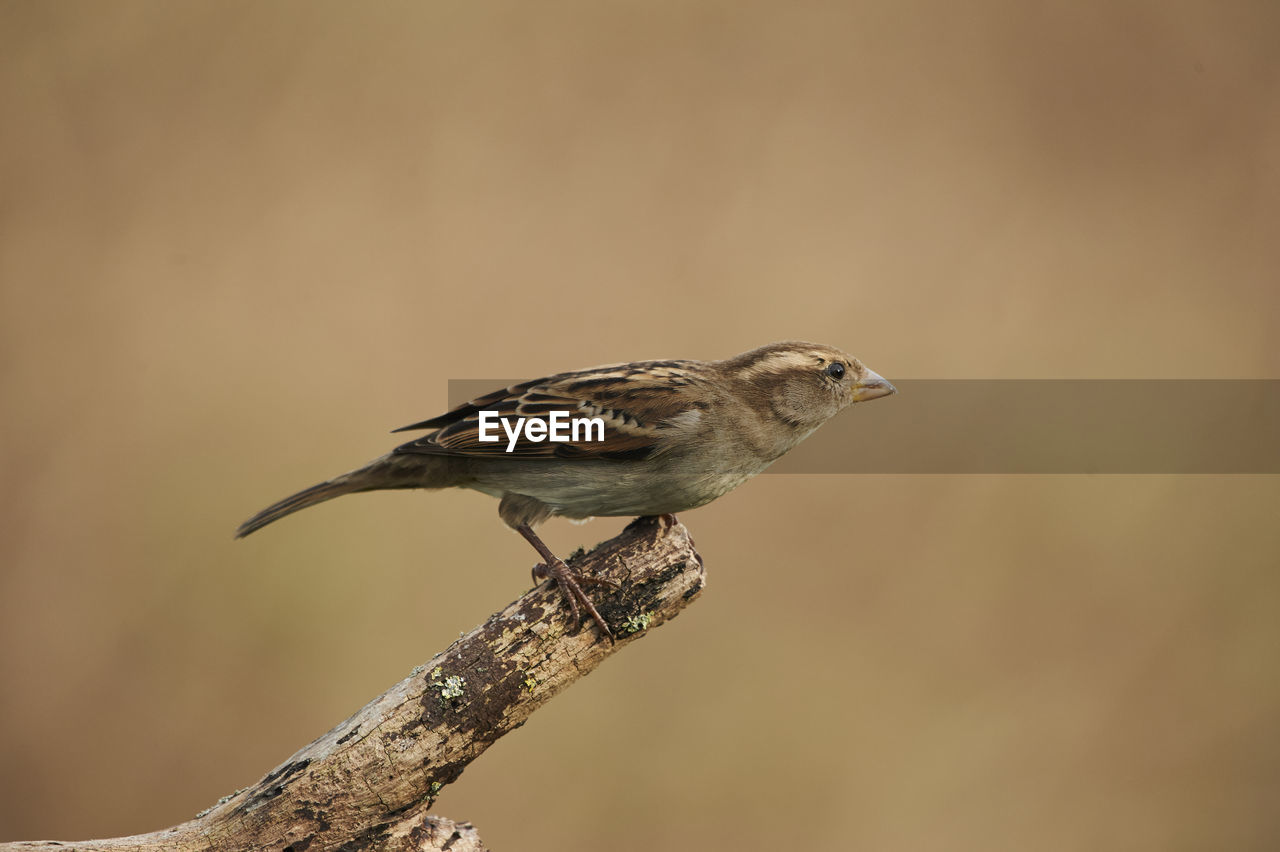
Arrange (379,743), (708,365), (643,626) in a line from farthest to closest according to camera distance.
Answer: (708,365) → (643,626) → (379,743)

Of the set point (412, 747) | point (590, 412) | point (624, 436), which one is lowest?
point (412, 747)

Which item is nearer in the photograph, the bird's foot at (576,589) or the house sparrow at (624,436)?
the bird's foot at (576,589)

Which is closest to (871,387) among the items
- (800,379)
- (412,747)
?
(800,379)

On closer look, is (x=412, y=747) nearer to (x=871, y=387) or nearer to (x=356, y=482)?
(x=356, y=482)

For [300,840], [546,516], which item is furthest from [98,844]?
[546,516]

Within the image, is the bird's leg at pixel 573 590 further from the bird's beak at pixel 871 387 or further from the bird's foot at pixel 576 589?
the bird's beak at pixel 871 387

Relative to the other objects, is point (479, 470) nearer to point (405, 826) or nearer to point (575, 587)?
point (575, 587)

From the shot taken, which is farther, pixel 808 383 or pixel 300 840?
pixel 808 383

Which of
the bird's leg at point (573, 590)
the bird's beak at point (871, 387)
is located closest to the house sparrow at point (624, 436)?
the bird's beak at point (871, 387)
